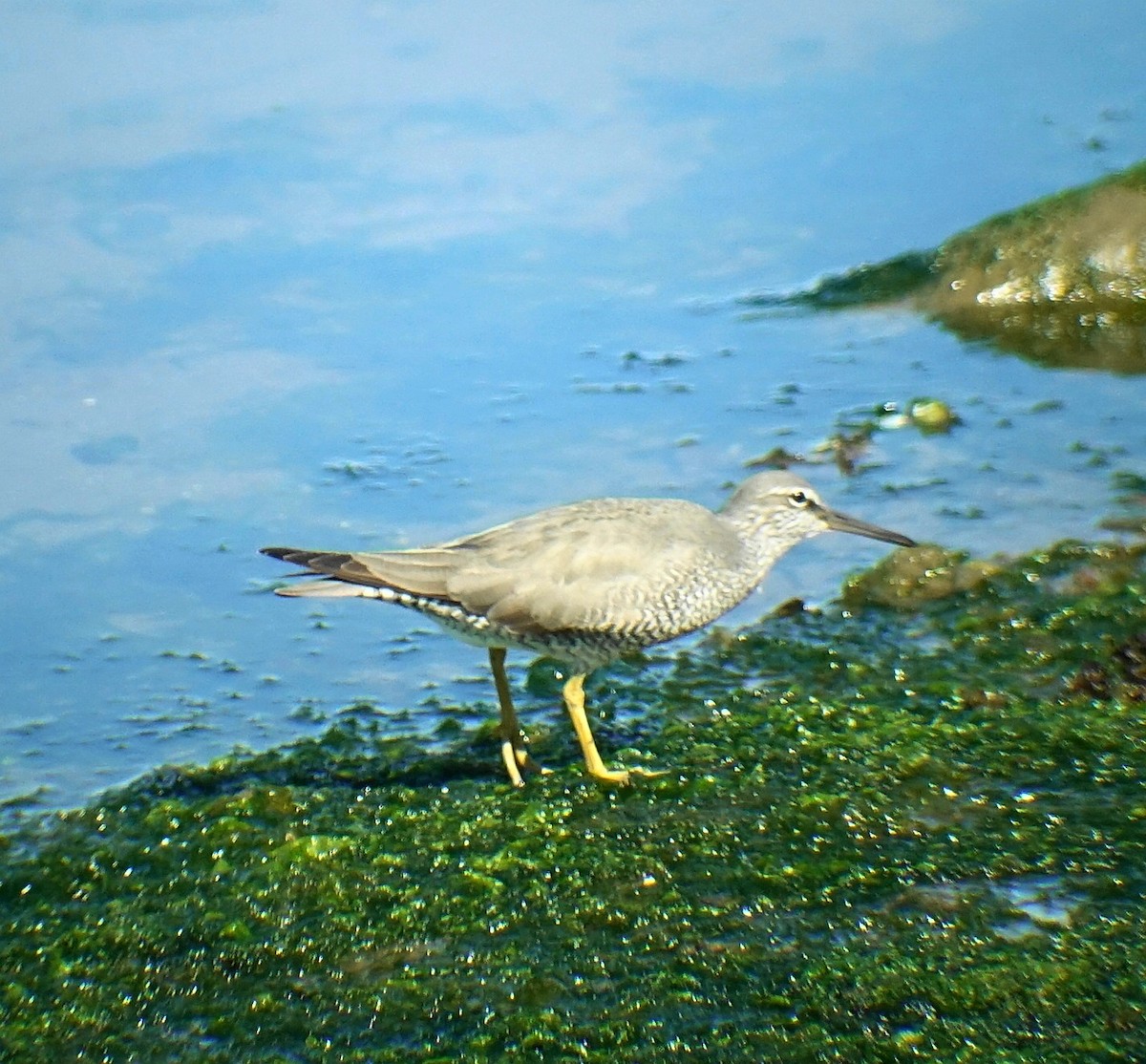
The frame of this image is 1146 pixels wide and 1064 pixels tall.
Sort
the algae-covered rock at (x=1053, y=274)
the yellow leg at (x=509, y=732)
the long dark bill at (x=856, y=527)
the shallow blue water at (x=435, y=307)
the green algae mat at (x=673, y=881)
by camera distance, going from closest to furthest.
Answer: the green algae mat at (x=673, y=881)
the yellow leg at (x=509, y=732)
the long dark bill at (x=856, y=527)
the shallow blue water at (x=435, y=307)
the algae-covered rock at (x=1053, y=274)

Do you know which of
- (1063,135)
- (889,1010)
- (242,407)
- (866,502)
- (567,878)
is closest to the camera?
(889,1010)

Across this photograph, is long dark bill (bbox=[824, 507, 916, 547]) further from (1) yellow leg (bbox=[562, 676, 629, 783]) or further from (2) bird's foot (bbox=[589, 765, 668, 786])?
(2) bird's foot (bbox=[589, 765, 668, 786])

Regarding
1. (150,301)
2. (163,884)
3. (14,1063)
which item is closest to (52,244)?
(150,301)

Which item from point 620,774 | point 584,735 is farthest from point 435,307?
point 620,774

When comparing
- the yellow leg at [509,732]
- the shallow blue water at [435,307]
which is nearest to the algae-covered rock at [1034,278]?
the shallow blue water at [435,307]

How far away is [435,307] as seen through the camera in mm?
8891

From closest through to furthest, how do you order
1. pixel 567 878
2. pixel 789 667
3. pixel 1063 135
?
pixel 567 878
pixel 789 667
pixel 1063 135

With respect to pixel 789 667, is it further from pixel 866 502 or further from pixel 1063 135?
pixel 1063 135

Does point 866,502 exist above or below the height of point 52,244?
below

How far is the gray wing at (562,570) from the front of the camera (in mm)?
5223

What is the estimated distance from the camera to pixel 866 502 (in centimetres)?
714

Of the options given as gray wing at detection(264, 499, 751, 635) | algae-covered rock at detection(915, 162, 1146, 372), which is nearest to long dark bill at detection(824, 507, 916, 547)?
gray wing at detection(264, 499, 751, 635)

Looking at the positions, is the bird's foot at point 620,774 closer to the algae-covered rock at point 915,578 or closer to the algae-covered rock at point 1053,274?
the algae-covered rock at point 915,578

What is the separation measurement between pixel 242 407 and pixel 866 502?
3.03m
